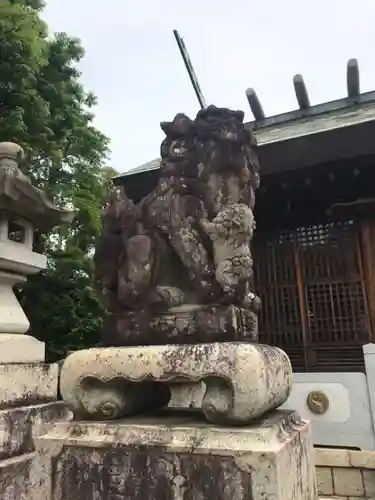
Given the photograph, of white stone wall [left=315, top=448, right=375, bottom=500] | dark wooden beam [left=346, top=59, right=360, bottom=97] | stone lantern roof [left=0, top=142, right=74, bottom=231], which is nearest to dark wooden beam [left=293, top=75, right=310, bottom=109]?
dark wooden beam [left=346, top=59, right=360, bottom=97]

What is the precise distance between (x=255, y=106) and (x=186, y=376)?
9122mm

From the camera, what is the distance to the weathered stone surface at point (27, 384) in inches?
92.6

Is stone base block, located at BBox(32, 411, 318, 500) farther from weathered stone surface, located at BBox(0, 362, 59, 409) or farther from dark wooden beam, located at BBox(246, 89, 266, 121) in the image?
dark wooden beam, located at BBox(246, 89, 266, 121)

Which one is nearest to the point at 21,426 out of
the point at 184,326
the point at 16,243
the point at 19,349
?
the point at 19,349

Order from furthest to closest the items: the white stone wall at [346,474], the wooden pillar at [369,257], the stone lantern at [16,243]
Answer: the wooden pillar at [369,257], the white stone wall at [346,474], the stone lantern at [16,243]

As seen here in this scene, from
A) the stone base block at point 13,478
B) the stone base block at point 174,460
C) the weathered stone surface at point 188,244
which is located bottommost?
the stone base block at point 13,478

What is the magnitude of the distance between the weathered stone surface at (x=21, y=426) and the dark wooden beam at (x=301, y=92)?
811 centimetres

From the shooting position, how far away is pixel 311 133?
15.9 feet

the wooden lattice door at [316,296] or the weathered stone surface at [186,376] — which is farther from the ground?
the wooden lattice door at [316,296]

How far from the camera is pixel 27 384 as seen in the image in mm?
2506

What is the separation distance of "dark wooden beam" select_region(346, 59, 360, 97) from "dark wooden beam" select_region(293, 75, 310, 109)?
32.9 inches

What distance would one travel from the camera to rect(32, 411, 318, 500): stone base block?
1.44 m

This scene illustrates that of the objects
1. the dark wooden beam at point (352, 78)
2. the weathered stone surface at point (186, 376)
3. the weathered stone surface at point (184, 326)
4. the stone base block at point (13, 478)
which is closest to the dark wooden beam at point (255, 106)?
the dark wooden beam at point (352, 78)

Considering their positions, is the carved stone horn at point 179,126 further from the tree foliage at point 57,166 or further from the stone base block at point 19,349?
the tree foliage at point 57,166
